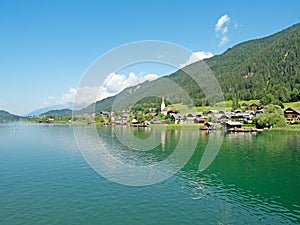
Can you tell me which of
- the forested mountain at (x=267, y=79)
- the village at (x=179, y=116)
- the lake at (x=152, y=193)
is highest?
the forested mountain at (x=267, y=79)

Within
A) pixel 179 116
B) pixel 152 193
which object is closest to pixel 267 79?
pixel 179 116

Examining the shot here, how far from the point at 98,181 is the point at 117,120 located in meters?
105

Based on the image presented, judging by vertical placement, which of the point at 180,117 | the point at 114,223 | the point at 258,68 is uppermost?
the point at 258,68

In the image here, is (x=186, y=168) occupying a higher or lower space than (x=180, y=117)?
lower

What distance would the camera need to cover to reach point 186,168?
87.2 ft

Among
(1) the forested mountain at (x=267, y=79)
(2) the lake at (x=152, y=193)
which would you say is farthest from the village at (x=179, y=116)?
(2) the lake at (x=152, y=193)

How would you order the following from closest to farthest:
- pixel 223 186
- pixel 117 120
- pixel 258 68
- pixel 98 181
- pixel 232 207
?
pixel 232 207 → pixel 223 186 → pixel 98 181 → pixel 117 120 → pixel 258 68

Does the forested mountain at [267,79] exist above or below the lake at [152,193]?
above

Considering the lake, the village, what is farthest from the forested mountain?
the lake

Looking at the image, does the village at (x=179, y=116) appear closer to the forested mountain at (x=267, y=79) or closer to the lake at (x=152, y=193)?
the forested mountain at (x=267, y=79)

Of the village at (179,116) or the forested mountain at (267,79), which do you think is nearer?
the village at (179,116)

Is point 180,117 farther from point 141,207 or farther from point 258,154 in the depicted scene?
point 141,207

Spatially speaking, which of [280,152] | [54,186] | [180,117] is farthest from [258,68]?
[54,186]

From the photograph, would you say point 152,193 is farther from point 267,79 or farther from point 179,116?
point 267,79
